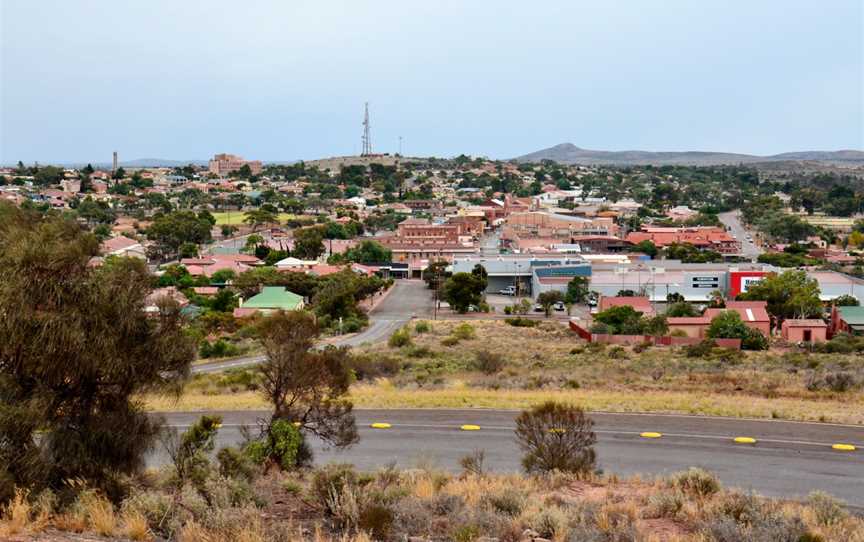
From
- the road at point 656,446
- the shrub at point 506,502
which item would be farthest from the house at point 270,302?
the shrub at point 506,502

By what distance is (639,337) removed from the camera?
31344mm

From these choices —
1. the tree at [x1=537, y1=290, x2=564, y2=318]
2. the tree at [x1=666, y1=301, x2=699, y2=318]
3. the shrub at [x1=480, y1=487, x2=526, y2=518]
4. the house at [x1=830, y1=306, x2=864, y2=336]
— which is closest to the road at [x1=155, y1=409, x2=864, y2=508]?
the shrub at [x1=480, y1=487, x2=526, y2=518]

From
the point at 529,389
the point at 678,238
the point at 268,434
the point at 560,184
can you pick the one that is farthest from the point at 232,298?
the point at 560,184

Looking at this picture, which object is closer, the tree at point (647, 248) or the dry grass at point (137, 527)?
the dry grass at point (137, 527)

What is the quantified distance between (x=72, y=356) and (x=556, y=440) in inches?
218

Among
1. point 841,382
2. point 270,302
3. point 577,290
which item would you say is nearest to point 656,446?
point 841,382

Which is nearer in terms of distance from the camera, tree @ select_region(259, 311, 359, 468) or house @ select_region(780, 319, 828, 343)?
tree @ select_region(259, 311, 359, 468)

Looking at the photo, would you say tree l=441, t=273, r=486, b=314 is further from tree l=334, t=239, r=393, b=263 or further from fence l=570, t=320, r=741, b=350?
tree l=334, t=239, r=393, b=263

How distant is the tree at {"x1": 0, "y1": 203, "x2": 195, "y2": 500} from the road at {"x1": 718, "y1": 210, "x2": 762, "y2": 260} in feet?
222

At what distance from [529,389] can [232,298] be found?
28.2 meters

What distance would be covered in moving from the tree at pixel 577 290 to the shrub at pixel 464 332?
40.0 feet

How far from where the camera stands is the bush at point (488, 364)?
22.6m

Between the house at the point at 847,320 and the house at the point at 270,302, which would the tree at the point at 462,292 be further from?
the house at the point at 847,320

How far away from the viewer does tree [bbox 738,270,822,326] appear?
38312 mm
